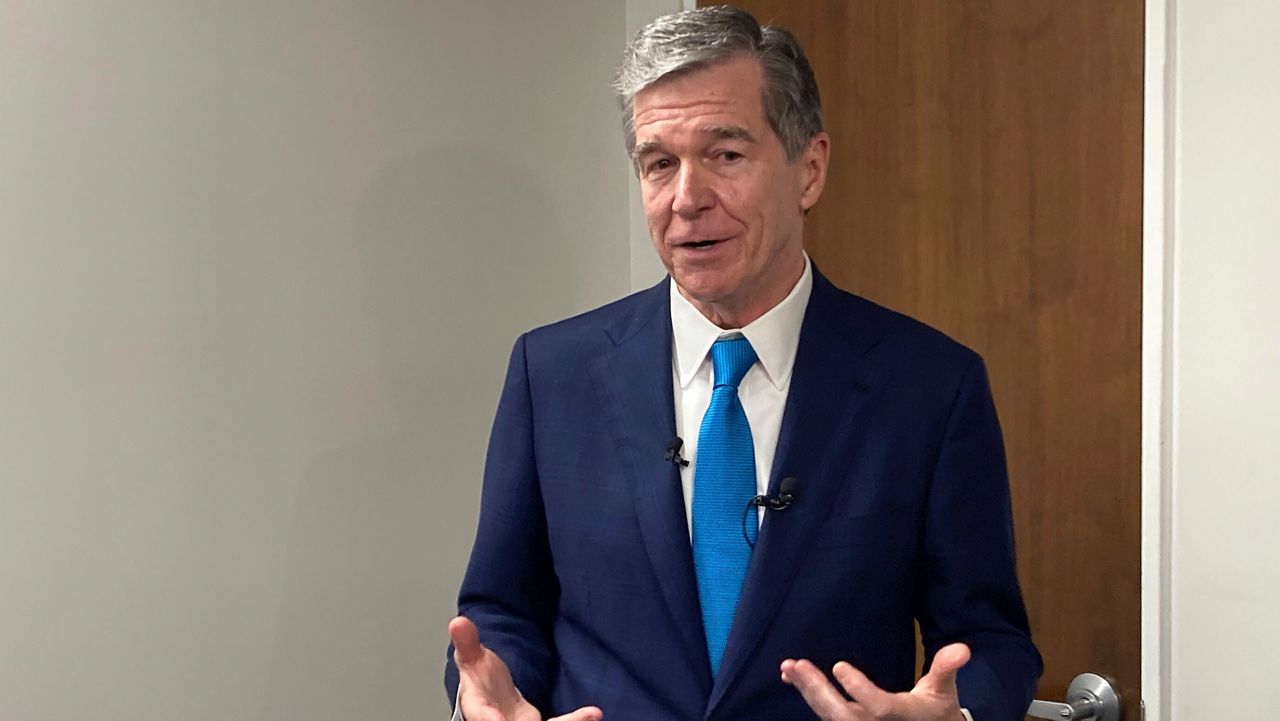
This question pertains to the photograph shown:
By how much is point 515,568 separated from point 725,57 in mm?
677

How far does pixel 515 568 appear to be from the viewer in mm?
1647

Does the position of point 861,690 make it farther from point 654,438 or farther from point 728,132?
point 728,132

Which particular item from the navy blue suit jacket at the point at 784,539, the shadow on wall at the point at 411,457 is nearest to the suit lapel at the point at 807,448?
the navy blue suit jacket at the point at 784,539

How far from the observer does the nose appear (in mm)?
1530

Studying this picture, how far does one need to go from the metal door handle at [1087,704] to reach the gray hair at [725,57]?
40.0 inches

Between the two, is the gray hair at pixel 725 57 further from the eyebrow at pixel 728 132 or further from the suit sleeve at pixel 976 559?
the suit sleeve at pixel 976 559

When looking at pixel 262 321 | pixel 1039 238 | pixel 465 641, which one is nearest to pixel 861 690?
pixel 465 641

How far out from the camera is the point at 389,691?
2316mm

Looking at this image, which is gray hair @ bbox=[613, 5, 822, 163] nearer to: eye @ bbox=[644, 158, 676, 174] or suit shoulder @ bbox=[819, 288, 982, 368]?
eye @ bbox=[644, 158, 676, 174]

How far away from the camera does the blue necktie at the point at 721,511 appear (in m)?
1.53

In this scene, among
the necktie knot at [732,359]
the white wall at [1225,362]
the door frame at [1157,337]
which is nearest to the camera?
the necktie knot at [732,359]

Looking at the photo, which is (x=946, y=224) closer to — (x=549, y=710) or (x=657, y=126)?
(x=657, y=126)

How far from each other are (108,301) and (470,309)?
0.70 meters

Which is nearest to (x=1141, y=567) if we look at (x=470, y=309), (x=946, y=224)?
(x=946, y=224)
